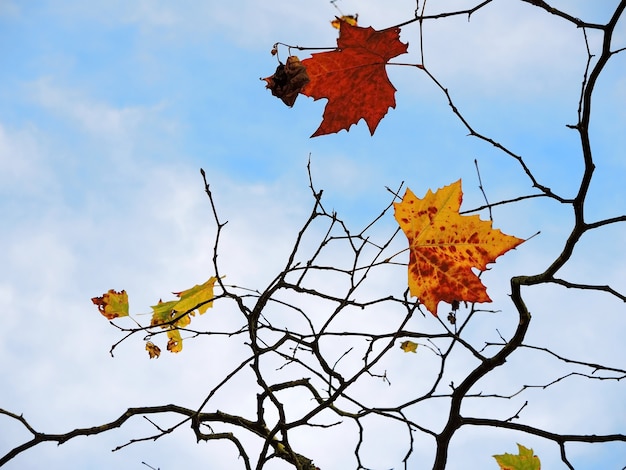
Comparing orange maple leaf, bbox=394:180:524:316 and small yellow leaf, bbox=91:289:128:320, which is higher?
small yellow leaf, bbox=91:289:128:320

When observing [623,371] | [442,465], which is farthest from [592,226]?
[442,465]

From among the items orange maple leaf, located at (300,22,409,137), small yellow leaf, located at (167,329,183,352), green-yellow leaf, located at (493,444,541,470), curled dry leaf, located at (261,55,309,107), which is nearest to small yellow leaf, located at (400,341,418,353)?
green-yellow leaf, located at (493,444,541,470)

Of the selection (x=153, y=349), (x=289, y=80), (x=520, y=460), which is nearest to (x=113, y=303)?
(x=153, y=349)

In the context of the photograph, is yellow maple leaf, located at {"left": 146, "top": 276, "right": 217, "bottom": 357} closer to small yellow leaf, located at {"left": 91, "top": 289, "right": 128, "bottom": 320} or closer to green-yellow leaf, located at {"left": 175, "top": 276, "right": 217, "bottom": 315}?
green-yellow leaf, located at {"left": 175, "top": 276, "right": 217, "bottom": 315}

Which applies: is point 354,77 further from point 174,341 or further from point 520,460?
point 520,460

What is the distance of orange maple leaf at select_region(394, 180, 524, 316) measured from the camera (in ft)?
6.23

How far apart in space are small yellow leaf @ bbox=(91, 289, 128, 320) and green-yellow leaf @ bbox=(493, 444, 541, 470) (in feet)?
6.09

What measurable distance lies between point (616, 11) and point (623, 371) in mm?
1449

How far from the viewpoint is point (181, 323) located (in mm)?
2633

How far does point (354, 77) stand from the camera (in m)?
→ 2.26

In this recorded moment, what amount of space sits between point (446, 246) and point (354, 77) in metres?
0.76

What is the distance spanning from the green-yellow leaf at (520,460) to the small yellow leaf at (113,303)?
186cm

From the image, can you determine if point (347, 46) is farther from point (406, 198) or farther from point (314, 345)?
point (314, 345)

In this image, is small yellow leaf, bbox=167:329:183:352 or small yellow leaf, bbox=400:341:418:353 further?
small yellow leaf, bbox=400:341:418:353
